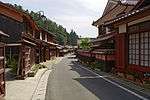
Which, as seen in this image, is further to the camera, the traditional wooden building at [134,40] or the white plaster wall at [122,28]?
the white plaster wall at [122,28]

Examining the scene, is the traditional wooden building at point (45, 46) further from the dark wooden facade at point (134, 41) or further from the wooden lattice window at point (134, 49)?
the wooden lattice window at point (134, 49)


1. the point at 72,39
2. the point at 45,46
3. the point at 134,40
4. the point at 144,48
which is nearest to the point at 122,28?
the point at 134,40

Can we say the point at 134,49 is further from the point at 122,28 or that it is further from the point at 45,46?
the point at 45,46

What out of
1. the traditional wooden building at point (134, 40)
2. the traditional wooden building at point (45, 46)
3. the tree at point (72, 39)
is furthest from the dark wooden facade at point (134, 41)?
the tree at point (72, 39)

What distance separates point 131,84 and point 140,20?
3.76 metres

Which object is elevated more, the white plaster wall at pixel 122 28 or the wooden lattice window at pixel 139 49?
the white plaster wall at pixel 122 28

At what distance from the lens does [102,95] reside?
1459 centimetres

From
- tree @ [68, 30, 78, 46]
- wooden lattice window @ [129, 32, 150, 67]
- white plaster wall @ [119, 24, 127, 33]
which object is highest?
tree @ [68, 30, 78, 46]

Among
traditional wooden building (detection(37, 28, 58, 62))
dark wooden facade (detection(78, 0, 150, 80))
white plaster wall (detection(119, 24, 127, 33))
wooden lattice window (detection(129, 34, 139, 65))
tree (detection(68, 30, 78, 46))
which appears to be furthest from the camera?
tree (detection(68, 30, 78, 46))

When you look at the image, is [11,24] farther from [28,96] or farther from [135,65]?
[28,96]

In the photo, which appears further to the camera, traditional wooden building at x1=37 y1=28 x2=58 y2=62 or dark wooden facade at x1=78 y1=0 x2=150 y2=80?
traditional wooden building at x1=37 y1=28 x2=58 y2=62

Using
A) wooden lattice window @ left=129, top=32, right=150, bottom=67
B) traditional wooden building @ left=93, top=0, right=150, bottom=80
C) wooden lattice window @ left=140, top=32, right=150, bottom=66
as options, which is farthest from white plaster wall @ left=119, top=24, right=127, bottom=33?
wooden lattice window @ left=140, top=32, right=150, bottom=66

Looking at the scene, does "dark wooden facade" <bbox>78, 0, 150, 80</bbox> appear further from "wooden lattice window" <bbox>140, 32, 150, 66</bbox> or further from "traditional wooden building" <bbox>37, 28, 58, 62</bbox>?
"traditional wooden building" <bbox>37, 28, 58, 62</bbox>

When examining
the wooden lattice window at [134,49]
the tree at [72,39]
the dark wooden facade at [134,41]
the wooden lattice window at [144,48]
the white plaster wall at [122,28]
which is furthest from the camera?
the tree at [72,39]
